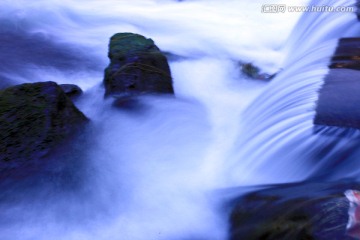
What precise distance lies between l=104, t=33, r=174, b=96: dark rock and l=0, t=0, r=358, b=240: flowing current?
16cm

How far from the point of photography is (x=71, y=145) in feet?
12.6

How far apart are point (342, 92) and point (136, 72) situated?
2.17 m

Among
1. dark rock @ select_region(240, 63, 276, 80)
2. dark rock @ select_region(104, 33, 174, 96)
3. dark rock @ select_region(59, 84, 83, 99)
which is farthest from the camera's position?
dark rock @ select_region(240, 63, 276, 80)

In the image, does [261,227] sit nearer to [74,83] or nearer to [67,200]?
[67,200]

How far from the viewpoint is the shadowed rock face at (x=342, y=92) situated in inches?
115

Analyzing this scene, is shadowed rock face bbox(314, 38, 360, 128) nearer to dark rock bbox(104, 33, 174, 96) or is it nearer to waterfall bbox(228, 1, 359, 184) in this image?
waterfall bbox(228, 1, 359, 184)

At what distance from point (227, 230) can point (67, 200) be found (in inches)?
51.6

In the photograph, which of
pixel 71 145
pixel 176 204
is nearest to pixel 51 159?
pixel 71 145

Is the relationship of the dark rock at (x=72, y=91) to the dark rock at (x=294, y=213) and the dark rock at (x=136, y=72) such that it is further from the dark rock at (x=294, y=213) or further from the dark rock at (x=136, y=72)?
the dark rock at (x=294, y=213)

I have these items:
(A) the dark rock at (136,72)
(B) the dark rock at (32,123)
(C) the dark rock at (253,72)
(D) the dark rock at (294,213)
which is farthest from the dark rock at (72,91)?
(D) the dark rock at (294,213)

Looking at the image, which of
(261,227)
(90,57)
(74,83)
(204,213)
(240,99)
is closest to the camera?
(261,227)

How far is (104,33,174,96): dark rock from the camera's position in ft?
15.0

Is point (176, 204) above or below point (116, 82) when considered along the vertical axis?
below

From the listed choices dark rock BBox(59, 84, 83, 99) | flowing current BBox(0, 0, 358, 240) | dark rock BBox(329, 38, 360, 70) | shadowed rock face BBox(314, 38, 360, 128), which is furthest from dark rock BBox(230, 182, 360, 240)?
dark rock BBox(59, 84, 83, 99)
